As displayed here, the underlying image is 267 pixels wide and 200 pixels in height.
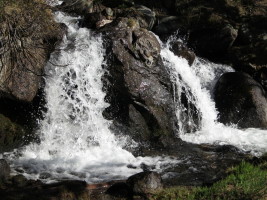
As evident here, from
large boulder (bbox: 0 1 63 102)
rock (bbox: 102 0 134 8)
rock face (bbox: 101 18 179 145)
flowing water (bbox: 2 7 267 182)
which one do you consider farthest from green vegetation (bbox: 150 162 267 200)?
rock (bbox: 102 0 134 8)

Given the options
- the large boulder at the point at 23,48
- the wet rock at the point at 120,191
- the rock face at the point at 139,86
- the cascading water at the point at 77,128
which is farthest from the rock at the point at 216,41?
the wet rock at the point at 120,191

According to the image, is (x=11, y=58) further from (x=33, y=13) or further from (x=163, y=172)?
(x=163, y=172)

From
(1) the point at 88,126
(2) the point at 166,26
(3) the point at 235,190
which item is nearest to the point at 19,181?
(1) the point at 88,126

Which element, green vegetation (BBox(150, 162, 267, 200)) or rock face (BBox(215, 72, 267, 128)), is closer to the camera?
green vegetation (BBox(150, 162, 267, 200))

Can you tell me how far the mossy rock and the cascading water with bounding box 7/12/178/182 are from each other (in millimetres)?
366

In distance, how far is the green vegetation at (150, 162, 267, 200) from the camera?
17.0 feet

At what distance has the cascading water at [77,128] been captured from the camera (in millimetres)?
8289

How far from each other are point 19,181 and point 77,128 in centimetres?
309

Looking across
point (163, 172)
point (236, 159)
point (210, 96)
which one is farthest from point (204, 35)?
point (163, 172)

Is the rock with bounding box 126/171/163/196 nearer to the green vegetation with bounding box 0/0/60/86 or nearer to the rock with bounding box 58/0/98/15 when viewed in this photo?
the green vegetation with bounding box 0/0/60/86

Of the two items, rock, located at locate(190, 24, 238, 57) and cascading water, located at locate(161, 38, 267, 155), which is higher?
rock, located at locate(190, 24, 238, 57)

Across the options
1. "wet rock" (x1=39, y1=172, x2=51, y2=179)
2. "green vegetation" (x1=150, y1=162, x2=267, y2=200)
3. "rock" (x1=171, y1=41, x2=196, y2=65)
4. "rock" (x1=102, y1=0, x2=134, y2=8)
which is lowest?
"green vegetation" (x1=150, y1=162, x2=267, y2=200)

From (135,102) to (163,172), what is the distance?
9.32 feet

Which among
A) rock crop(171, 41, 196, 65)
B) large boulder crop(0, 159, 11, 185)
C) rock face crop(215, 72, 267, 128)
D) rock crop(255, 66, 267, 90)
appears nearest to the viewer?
large boulder crop(0, 159, 11, 185)
